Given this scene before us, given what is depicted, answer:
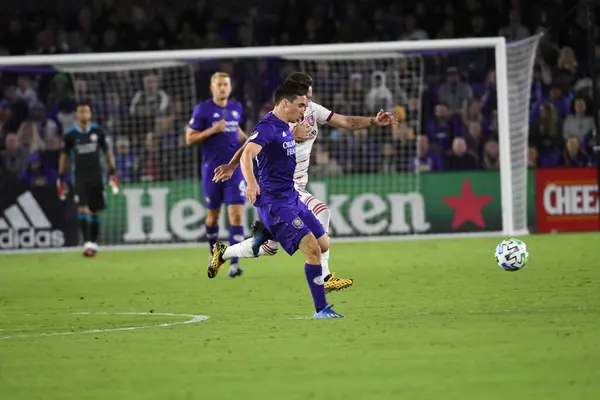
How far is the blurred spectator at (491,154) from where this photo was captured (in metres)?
23.4

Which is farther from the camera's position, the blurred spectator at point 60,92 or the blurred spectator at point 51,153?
the blurred spectator at point 60,92

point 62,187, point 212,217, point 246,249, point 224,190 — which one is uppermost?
point 62,187

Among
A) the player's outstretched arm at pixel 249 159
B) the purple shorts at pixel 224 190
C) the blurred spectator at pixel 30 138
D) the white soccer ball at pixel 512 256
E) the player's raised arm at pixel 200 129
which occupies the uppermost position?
the blurred spectator at pixel 30 138

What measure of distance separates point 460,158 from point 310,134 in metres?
9.62

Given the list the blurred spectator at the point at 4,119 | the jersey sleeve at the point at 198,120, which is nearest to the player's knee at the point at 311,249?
the jersey sleeve at the point at 198,120

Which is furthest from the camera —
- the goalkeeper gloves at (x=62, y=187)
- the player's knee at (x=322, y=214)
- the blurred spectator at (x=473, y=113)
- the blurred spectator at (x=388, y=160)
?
the blurred spectator at (x=473, y=113)

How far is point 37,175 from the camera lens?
877 inches

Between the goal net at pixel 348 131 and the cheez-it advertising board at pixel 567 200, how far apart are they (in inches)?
16.5

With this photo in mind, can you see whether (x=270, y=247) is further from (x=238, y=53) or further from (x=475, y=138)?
(x=475, y=138)

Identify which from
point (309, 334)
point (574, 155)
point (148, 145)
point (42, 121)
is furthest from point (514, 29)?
point (309, 334)

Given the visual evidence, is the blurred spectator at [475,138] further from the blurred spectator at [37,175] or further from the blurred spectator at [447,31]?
the blurred spectator at [37,175]

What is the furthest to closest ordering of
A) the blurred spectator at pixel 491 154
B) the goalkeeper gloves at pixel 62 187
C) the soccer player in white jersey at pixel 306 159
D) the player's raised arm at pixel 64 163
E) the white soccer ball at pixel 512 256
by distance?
the blurred spectator at pixel 491 154, the goalkeeper gloves at pixel 62 187, the player's raised arm at pixel 64 163, the white soccer ball at pixel 512 256, the soccer player in white jersey at pixel 306 159

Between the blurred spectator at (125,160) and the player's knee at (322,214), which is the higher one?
the blurred spectator at (125,160)

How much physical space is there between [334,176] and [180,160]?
8.79ft
